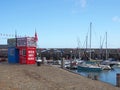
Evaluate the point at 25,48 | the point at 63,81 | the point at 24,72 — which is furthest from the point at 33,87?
the point at 25,48

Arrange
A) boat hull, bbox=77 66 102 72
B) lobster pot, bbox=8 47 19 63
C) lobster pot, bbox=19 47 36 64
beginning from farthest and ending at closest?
boat hull, bbox=77 66 102 72, lobster pot, bbox=8 47 19 63, lobster pot, bbox=19 47 36 64

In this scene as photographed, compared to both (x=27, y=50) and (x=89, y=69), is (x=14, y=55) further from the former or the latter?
(x=89, y=69)

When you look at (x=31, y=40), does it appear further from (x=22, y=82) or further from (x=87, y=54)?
(x=87, y=54)

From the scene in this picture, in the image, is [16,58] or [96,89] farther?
[16,58]

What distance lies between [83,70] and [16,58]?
95.7ft

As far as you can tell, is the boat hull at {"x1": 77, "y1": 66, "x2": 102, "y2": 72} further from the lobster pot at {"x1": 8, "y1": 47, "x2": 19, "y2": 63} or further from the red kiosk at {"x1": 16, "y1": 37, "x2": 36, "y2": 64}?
the red kiosk at {"x1": 16, "y1": 37, "x2": 36, "y2": 64}

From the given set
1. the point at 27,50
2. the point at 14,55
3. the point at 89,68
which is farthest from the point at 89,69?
the point at 27,50

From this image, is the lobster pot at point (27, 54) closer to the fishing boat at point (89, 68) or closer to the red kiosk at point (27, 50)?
the red kiosk at point (27, 50)

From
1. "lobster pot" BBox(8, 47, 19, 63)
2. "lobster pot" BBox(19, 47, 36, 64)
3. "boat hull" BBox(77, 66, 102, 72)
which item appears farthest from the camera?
"boat hull" BBox(77, 66, 102, 72)

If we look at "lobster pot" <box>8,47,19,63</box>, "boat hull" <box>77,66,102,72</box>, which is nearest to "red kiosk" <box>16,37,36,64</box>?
"lobster pot" <box>8,47,19,63</box>

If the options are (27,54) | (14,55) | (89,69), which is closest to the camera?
(27,54)

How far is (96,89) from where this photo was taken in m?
23.0

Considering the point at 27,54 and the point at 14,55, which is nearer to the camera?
the point at 27,54

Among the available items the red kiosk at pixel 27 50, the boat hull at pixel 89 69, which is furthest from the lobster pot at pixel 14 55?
the boat hull at pixel 89 69
